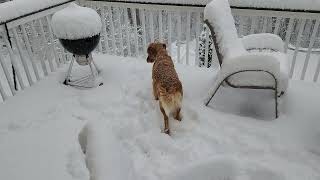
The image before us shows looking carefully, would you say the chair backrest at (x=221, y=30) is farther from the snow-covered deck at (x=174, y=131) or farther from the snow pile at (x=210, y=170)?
the snow pile at (x=210, y=170)

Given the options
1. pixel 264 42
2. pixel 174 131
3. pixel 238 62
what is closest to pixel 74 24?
pixel 174 131

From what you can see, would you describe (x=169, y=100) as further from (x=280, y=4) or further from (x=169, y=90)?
(x=280, y=4)

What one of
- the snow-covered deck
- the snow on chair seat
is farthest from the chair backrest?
the snow-covered deck

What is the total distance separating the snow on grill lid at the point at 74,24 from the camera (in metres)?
2.93

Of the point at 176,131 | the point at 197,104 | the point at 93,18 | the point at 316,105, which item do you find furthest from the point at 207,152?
the point at 93,18

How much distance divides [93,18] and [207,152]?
1889mm

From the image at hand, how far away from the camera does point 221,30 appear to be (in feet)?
9.04

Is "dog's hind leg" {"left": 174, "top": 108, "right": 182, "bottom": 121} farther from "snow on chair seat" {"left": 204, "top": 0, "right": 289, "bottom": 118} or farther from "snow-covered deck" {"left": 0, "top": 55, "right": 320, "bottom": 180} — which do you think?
"snow on chair seat" {"left": 204, "top": 0, "right": 289, "bottom": 118}

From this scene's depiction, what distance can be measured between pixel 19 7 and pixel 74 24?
686 mm

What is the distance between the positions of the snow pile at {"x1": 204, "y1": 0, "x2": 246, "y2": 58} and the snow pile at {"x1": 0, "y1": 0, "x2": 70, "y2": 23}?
6.35ft

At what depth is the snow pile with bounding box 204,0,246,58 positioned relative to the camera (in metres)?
2.72

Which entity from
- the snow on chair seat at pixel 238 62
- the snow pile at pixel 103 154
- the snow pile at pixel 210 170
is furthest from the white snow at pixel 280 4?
the snow pile at pixel 103 154

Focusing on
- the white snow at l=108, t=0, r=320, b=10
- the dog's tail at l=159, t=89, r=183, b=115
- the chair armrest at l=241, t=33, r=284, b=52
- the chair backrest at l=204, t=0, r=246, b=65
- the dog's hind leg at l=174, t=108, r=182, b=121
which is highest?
the white snow at l=108, t=0, r=320, b=10

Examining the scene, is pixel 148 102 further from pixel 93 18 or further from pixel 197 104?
pixel 93 18
